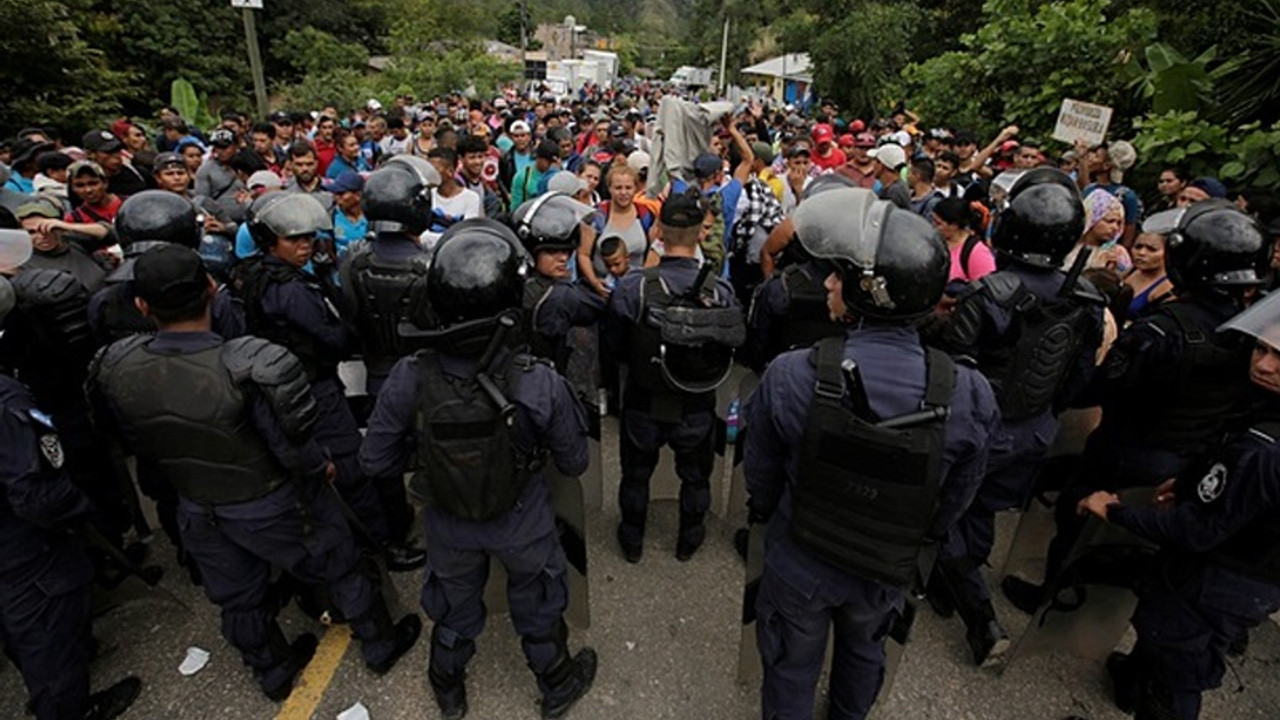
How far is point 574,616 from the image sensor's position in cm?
342

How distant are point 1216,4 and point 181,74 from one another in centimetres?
2794

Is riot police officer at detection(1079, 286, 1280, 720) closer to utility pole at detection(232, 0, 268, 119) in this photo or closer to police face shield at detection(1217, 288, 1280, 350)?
police face shield at detection(1217, 288, 1280, 350)

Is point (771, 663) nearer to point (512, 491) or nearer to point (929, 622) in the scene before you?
point (512, 491)

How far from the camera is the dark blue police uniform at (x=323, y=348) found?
3.40 meters

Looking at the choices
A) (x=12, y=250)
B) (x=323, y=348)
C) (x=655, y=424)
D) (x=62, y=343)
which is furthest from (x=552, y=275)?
(x=62, y=343)

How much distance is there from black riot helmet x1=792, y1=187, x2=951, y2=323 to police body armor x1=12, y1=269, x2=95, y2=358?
11.7 feet

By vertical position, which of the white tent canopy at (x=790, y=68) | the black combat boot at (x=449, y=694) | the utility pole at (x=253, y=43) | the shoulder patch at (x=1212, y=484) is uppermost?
the white tent canopy at (x=790, y=68)

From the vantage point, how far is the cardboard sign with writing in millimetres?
7023

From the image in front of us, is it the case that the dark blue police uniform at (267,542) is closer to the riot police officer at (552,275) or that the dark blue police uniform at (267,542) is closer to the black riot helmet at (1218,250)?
the riot police officer at (552,275)

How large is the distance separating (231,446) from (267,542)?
48cm

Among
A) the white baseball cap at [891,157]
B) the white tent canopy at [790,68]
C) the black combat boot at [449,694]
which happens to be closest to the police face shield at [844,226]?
the black combat boot at [449,694]

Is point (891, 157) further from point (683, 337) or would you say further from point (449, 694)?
point (449, 694)

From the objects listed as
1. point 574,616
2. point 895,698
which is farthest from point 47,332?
point 895,698

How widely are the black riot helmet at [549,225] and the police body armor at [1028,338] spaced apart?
202cm
